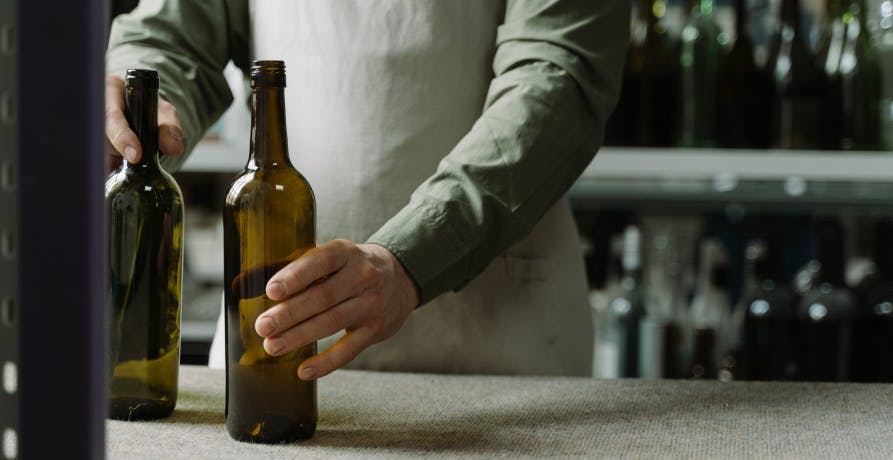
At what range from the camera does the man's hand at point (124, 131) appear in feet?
2.26

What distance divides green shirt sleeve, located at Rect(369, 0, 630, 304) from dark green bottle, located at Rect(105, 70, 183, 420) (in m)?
0.16

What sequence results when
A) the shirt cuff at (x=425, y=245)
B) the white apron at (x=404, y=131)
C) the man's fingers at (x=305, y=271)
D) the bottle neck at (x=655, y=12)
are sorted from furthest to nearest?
the bottle neck at (x=655, y=12), the white apron at (x=404, y=131), the shirt cuff at (x=425, y=245), the man's fingers at (x=305, y=271)

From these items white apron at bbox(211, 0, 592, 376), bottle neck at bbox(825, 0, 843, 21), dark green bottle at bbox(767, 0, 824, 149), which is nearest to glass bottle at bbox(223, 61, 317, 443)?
white apron at bbox(211, 0, 592, 376)

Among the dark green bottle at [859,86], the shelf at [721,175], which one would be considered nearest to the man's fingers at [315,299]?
the shelf at [721,175]

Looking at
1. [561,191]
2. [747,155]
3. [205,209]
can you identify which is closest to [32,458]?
[561,191]

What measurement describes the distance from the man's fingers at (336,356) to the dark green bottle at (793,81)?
107 centimetres

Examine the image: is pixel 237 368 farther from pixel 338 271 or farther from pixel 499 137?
pixel 499 137

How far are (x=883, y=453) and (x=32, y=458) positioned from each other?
0.49 m

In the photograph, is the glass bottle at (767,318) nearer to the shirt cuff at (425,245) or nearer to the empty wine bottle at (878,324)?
the empty wine bottle at (878,324)

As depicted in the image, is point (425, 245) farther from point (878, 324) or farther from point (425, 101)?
point (878, 324)

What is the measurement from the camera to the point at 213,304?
6.24 feet

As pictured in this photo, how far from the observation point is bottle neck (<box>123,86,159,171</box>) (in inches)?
27.4

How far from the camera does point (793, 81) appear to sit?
1757 mm

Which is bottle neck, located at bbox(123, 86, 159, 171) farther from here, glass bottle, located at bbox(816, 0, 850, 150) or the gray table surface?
glass bottle, located at bbox(816, 0, 850, 150)
